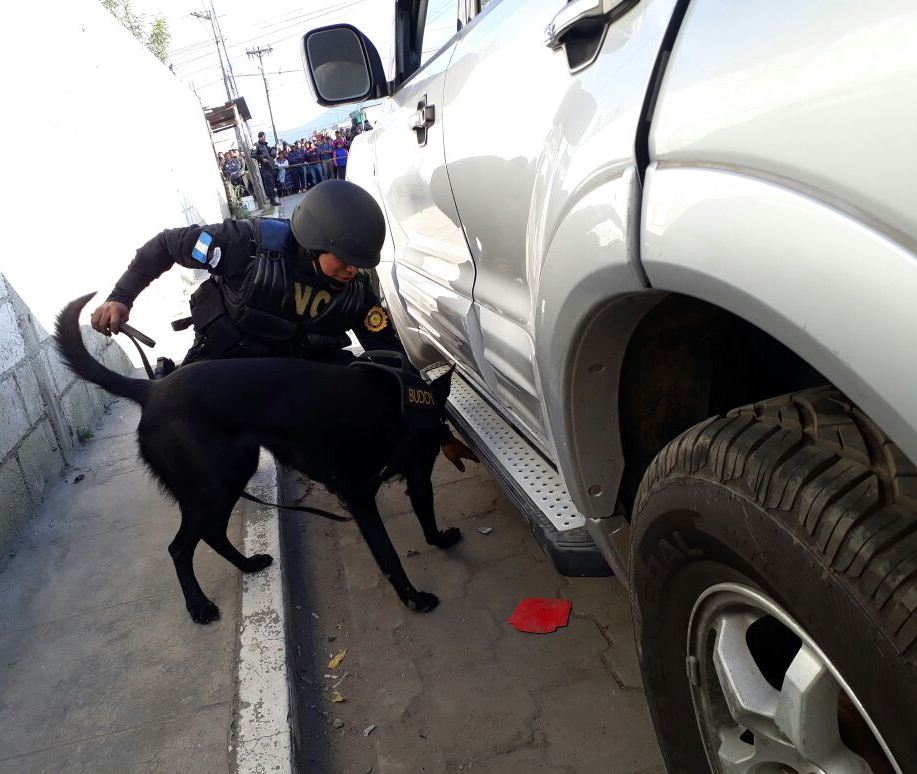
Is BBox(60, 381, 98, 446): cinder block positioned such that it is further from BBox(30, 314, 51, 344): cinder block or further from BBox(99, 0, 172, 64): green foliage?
BBox(99, 0, 172, 64): green foliage

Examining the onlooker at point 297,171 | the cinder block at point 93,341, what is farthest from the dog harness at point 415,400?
the onlooker at point 297,171

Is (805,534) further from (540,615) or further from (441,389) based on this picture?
(441,389)

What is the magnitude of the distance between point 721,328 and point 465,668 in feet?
4.84

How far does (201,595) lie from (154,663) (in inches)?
12.1

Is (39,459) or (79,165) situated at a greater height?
(79,165)

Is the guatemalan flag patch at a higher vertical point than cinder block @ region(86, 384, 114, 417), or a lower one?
higher

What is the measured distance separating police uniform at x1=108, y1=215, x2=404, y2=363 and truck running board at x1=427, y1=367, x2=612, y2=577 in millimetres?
770

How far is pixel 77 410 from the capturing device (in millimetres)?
4508

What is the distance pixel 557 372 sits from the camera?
153 centimetres

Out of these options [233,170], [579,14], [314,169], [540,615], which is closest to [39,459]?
[540,615]

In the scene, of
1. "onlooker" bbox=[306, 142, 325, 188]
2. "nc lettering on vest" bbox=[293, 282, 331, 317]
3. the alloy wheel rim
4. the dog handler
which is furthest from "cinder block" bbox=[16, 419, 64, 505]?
"onlooker" bbox=[306, 142, 325, 188]

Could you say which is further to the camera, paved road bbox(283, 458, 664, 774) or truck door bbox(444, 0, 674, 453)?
paved road bbox(283, 458, 664, 774)

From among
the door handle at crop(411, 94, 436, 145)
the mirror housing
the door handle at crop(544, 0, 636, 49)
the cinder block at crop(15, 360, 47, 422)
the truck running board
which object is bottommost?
the truck running board

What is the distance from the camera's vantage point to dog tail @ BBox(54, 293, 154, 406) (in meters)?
2.70
